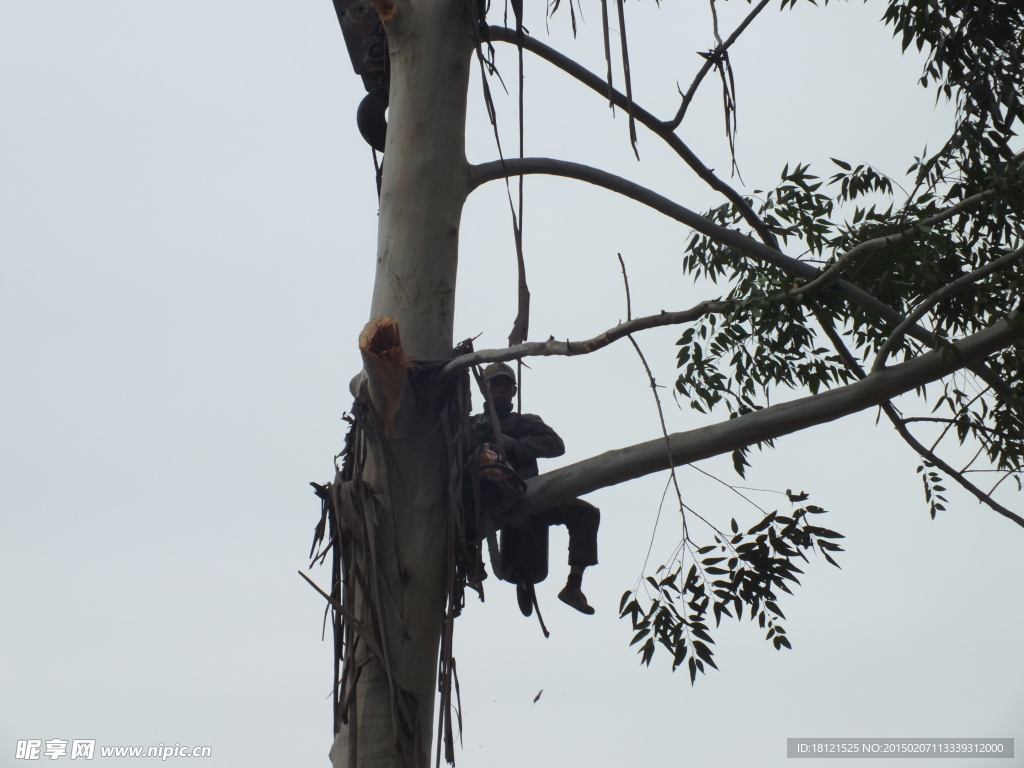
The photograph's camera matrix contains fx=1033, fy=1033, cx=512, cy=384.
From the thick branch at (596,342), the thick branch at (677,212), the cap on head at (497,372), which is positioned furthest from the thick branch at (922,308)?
the cap on head at (497,372)

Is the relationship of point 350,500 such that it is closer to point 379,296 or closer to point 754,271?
point 379,296

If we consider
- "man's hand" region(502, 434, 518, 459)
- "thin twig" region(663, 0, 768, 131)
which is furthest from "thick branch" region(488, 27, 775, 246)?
"man's hand" region(502, 434, 518, 459)

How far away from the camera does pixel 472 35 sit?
3670 millimetres

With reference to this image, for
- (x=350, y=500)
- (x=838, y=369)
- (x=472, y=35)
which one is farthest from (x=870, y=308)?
(x=350, y=500)

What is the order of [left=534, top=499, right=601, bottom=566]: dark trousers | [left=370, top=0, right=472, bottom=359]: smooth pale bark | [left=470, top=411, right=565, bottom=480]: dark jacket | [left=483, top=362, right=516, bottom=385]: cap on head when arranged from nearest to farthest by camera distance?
[left=370, top=0, right=472, bottom=359]: smooth pale bark
[left=534, top=499, right=601, bottom=566]: dark trousers
[left=470, top=411, right=565, bottom=480]: dark jacket
[left=483, top=362, right=516, bottom=385]: cap on head

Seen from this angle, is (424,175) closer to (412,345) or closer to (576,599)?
(412,345)

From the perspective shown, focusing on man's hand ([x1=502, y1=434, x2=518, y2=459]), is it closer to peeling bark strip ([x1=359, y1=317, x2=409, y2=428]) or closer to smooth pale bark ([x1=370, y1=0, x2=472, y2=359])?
smooth pale bark ([x1=370, y1=0, x2=472, y2=359])

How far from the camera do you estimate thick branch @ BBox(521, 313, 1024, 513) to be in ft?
10.3

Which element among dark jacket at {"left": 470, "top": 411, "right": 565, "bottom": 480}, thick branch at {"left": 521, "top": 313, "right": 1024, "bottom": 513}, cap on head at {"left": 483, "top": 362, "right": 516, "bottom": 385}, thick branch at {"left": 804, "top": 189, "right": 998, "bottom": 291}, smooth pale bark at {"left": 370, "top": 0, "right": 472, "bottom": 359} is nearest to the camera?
thick branch at {"left": 804, "top": 189, "right": 998, "bottom": 291}

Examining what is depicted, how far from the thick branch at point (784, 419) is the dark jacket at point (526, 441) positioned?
2.69 ft

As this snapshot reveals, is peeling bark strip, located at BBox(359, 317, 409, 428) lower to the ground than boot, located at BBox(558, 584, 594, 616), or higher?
higher

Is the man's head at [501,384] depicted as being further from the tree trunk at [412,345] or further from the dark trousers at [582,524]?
the tree trunk at [412,345]

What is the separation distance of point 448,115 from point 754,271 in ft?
7.35

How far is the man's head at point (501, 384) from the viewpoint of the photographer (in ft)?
15.3
